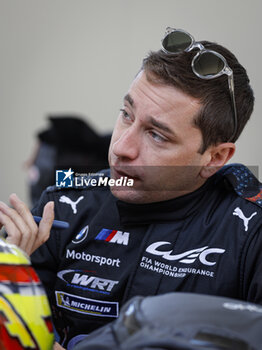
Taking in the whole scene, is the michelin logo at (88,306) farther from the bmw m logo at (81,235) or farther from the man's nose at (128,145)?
the man's nose at (128,145)

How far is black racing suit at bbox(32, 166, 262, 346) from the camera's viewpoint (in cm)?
124

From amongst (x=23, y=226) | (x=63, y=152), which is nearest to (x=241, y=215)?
(x=23, y=226)

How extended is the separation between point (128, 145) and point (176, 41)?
31 cm

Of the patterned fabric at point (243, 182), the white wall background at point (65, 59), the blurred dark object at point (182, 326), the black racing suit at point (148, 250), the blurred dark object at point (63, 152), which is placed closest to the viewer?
the blurred dark object at point (182, 326)

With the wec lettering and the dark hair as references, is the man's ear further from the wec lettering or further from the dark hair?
the wec lettering

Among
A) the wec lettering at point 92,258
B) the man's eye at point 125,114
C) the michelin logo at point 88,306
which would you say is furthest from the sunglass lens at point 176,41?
the michelin logo at point 88,306

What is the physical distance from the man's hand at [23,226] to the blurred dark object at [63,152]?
1440mm

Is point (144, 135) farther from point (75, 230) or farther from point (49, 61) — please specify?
point (49, 61)

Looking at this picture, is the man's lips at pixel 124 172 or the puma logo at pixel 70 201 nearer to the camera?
the man's lips at pixel 124 172

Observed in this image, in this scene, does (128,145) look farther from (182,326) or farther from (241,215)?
(182,326)

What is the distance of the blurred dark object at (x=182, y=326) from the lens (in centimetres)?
73

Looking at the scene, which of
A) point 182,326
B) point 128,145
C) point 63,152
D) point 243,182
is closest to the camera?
point 182,326

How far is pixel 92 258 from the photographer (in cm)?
133

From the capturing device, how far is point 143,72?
1369mm
